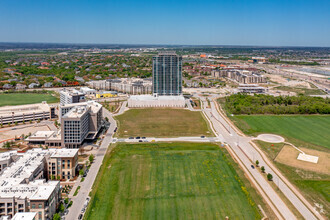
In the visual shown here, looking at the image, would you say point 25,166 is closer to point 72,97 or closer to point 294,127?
point 72,97

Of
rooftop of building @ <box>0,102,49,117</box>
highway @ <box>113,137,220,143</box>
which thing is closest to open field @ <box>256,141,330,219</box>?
highway @ <box>113,137,220,143</box>

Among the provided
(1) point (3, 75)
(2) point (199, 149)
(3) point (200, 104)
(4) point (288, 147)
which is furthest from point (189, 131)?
(1) point (3, 75)

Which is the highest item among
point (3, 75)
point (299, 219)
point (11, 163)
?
point (3, 75)

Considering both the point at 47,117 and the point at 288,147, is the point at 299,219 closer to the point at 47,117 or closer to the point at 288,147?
the point at 288,147

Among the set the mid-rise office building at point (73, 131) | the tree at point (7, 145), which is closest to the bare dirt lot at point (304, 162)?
the mid-rise office building at point (73, 131)

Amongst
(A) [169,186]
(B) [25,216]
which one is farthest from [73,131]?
(B) [25,216]

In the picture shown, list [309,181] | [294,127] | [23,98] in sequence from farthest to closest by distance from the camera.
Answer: [23,98] → [294,127] → [309,181]

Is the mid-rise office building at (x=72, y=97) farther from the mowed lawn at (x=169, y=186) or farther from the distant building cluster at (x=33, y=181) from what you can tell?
the distant building cluster at (x=33, y=181)
